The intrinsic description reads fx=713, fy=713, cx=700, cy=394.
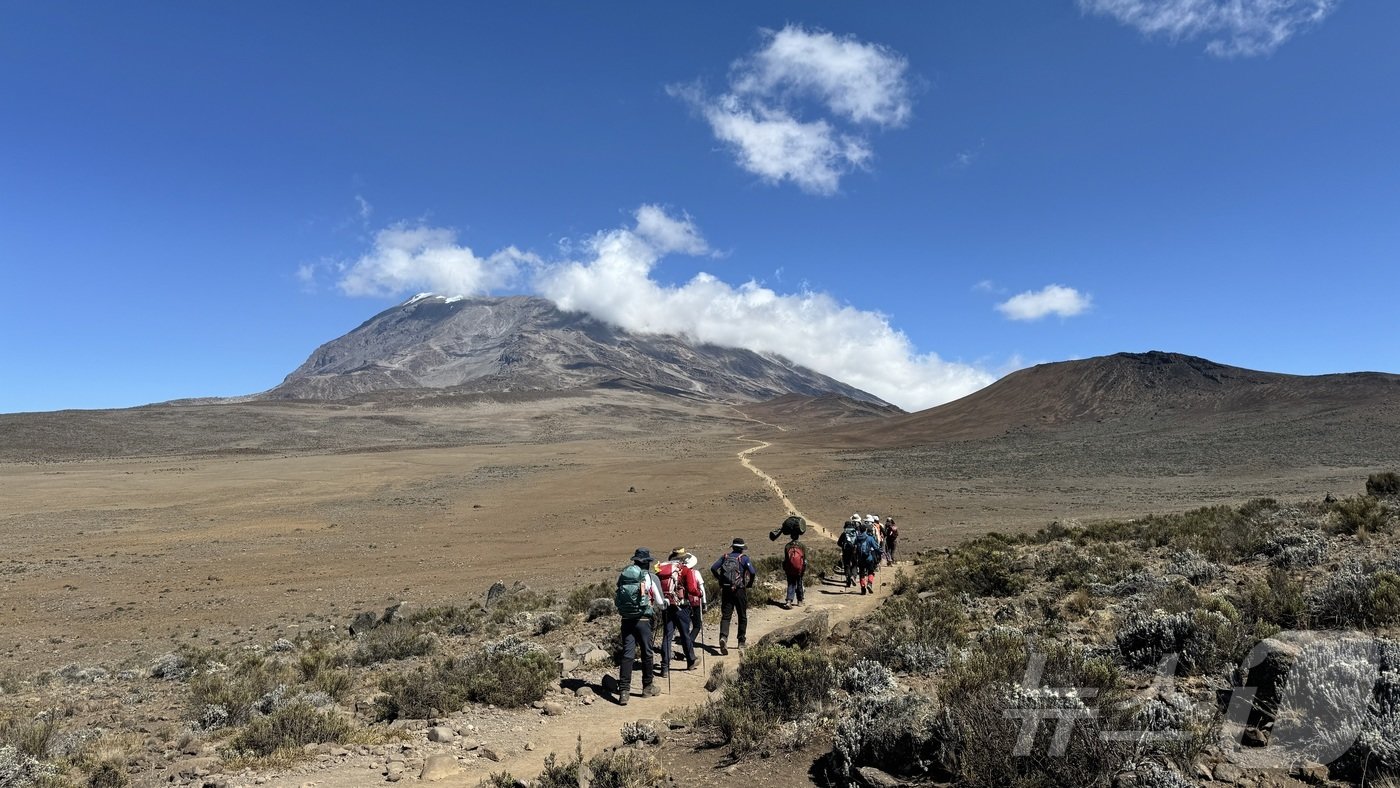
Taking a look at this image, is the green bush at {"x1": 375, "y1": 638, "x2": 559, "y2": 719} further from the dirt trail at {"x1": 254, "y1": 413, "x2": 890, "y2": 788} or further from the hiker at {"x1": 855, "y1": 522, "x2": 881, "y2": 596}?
the hiker at {"x1": 855, "y1": 522, "x2": 881, "y2": 596}

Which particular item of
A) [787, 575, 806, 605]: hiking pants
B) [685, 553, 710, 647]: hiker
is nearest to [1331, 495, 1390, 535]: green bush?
[787, 575, 806, 605]: hiking pants

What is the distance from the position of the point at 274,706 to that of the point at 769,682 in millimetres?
5345

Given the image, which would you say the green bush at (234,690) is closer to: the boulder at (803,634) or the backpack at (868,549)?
the boulder at (803,634)

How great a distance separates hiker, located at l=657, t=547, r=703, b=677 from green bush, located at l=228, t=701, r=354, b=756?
344cm

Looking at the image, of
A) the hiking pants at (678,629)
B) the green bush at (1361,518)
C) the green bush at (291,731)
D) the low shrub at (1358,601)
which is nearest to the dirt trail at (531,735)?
the hiking pants at (678,629)

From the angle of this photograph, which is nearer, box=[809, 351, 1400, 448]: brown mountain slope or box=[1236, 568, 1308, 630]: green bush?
box=[1236, 568, 1308, 630]: green bush

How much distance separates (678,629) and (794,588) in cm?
447

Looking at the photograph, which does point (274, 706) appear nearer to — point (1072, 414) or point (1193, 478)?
point (1193, 478)

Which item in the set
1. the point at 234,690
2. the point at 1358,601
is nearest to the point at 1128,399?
the point at 1358,601

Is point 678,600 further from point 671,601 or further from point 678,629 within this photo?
point 678,629

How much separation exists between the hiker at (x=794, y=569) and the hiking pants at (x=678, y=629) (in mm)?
A: 3090

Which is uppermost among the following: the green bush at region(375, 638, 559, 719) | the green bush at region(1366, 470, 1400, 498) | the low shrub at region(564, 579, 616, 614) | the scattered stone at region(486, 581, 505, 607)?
the green bush at region(1366, 470, 1400, 498)

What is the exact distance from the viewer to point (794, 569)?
1209 centimetres

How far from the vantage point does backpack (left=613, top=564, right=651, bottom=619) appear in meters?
7.77
